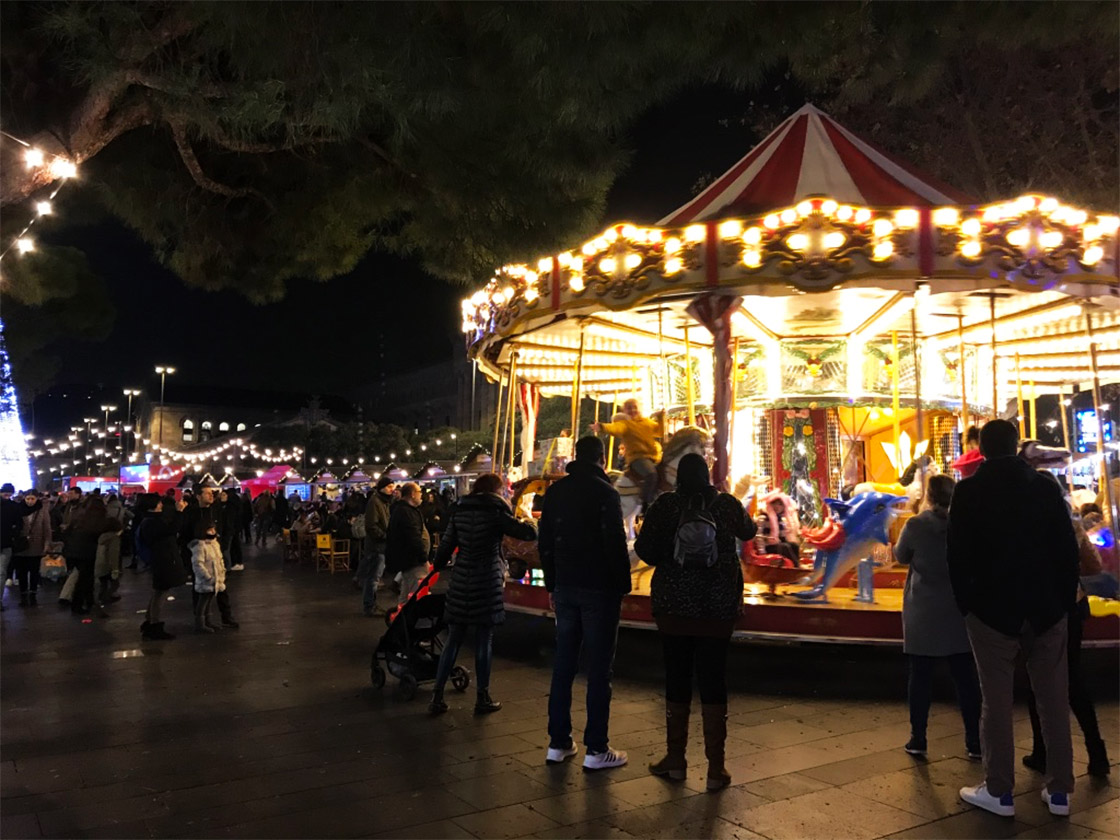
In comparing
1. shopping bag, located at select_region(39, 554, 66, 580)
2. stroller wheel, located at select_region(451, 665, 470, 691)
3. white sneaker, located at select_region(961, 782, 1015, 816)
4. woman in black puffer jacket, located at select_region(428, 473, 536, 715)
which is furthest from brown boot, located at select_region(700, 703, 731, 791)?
shopping bag, located at select_region(39, 554, 66, 580)

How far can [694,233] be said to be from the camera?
24.8 feet

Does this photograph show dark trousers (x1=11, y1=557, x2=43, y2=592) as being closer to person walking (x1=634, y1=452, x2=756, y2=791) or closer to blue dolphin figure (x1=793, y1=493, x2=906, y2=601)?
blue dolphin figure (x1=793, y1=493, x2=906, y2=601)

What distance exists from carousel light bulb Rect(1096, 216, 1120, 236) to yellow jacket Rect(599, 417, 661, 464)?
13.3 ft

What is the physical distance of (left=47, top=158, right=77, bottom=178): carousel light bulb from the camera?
7.64 m

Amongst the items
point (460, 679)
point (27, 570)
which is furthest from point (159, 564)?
point (27, 570)

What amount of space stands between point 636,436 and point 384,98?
142 inches

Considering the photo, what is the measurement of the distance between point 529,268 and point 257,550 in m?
17.0

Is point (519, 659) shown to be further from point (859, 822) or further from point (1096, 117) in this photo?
point (1096, 117)

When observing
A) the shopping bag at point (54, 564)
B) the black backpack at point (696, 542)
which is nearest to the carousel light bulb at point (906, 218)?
the black backpack at point (696, 542)

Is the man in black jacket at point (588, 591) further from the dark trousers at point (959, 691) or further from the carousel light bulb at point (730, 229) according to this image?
the carousel light bulb at point (730, 229)

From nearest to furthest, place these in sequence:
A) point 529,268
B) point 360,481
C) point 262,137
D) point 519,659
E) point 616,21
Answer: point 616,21, point 519,659, point 529,268, point 262,137, point 360,481

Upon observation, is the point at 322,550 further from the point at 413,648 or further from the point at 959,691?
the point at 959,691

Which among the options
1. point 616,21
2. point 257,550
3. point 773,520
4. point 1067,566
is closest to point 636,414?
point 773,520

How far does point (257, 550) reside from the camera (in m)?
23.2
